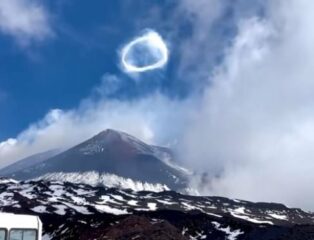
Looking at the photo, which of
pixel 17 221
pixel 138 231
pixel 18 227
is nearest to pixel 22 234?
pixel 18 227

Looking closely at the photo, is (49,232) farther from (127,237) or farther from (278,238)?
(278,238)

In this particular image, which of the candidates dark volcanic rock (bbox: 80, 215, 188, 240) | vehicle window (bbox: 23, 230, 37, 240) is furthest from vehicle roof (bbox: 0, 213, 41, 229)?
dark volcanic rock (bbox: 80, 215, 188, 240)

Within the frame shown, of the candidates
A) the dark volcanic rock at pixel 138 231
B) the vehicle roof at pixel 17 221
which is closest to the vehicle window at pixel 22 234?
the vehicle roof at pixel 17 221

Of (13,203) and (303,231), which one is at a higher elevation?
(13,203)

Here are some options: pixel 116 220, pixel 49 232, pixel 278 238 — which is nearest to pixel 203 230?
pixel 278 238

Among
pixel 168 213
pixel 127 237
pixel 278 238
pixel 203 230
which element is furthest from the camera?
pixel 168 213

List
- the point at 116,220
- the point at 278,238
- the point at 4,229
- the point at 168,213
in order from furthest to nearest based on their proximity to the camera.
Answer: the point at 168,213 < the point at 278,238 < the point at 116,220 < the point at 4,229

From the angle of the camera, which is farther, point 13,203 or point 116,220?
point 13,203
